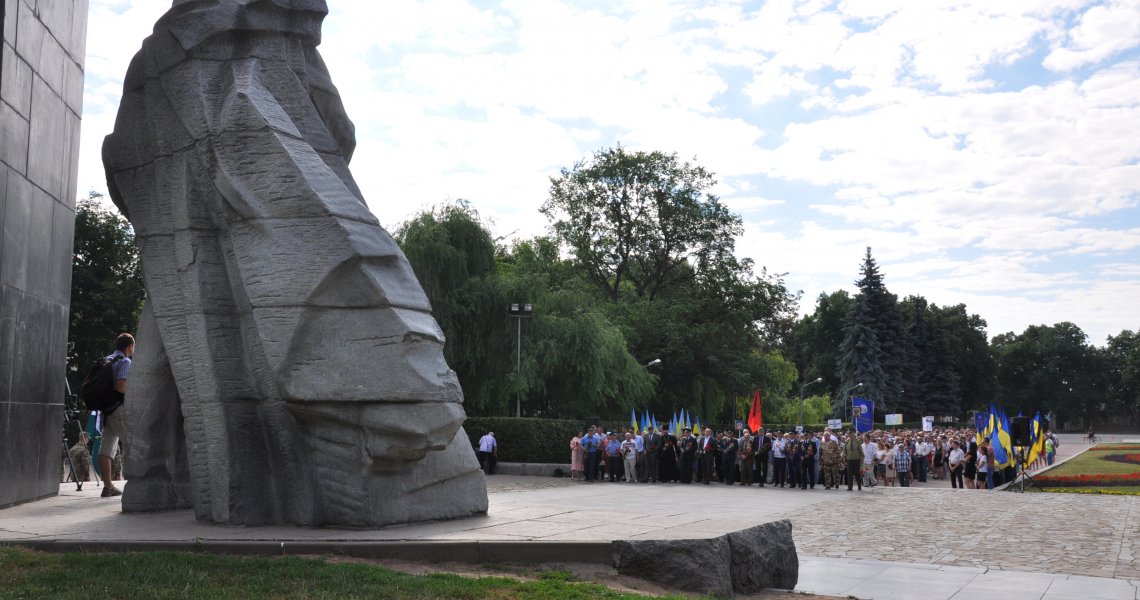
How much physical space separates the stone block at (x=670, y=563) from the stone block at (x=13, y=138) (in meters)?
6.96

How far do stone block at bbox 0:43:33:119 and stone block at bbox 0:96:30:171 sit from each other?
0.29ft

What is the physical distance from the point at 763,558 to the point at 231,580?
409 cm

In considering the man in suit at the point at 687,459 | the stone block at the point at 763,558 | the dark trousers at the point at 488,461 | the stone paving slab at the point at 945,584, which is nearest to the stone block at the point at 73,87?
the stone block at the point at 763,558

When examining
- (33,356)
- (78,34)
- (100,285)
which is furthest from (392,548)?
(100,285)

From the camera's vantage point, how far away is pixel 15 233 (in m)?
9.45

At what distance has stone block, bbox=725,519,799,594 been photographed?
7469 mm

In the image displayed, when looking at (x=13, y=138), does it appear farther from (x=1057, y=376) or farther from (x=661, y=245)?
(x=1057, y=376)

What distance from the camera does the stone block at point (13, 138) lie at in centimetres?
916

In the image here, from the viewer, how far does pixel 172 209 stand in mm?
8406

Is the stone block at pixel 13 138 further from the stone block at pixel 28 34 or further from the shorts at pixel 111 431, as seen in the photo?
the shorts at pixel 111 431

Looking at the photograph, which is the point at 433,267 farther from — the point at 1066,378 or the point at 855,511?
the point at 1066,378

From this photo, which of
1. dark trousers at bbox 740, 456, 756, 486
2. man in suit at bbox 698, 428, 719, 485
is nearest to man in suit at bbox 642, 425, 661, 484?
man in suit at bbox 698, 428, 719, 485

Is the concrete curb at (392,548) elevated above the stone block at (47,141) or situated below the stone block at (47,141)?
below

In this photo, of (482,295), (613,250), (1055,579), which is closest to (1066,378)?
(613,250)
